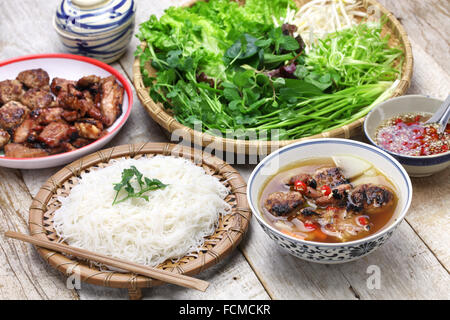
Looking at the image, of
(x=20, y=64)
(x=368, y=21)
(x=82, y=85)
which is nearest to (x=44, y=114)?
(x=82, y=85)

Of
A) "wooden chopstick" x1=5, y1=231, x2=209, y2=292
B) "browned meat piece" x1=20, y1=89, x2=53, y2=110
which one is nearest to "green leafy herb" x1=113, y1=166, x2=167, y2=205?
"wooden chopstick" x1=5, y1=231, x2=209, y2=292

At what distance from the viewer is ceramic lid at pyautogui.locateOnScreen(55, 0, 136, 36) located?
11.6 ft

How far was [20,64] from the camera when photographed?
3590mm

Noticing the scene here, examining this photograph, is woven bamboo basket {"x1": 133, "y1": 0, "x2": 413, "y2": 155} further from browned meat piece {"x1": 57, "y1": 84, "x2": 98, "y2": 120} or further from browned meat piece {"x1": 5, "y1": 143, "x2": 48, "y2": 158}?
browned meat piece {"x1": 5, "y1": 143, "x2": 48, "y2": 158}

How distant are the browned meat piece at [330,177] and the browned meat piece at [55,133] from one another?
1459 millimetres

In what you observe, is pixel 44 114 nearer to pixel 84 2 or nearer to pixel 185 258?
pixel 84 2

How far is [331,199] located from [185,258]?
71 centimetres

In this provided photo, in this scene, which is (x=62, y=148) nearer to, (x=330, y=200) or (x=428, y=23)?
(x=330, y=200)

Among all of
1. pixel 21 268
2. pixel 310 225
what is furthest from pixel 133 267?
pixel 310 225

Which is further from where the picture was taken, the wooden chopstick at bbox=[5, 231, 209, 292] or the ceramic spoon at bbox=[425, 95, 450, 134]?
the ceramic spoon at bbox=[425, 95, 450, 134]

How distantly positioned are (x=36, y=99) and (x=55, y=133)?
403 millimetres

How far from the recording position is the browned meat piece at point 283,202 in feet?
7.51

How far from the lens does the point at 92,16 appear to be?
3.54m

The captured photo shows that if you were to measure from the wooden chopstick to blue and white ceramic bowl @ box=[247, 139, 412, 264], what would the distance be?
38cm
